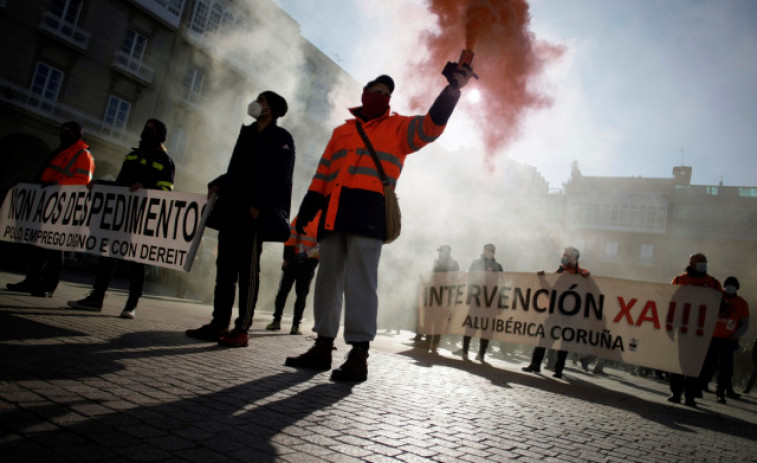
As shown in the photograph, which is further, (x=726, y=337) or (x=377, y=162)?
(x=726, y=337)

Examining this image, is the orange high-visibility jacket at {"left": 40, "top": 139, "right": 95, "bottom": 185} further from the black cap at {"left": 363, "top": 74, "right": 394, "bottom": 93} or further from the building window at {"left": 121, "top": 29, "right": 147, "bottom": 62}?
the building window at {"left": 121, "top": 29, "right": 147, "bottom": 62}

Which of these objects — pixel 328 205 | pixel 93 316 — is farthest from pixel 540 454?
pixel 93 316

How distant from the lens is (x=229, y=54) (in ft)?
91.0

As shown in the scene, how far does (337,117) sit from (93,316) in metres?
29.1

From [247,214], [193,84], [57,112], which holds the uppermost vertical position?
[193,84]

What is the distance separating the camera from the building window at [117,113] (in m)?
22.1

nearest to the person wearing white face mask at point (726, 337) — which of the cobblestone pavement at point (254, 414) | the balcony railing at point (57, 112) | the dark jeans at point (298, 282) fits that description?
the cobblestone pavement at point (254, 414)

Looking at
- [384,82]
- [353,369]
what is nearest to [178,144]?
[384,82]

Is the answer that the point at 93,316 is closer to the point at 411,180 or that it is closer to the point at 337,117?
the point at 411,180

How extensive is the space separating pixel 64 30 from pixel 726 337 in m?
25.6

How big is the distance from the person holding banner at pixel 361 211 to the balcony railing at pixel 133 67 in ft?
74.9

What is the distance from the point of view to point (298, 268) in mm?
7016

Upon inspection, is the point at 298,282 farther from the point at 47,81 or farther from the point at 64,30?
the point at 64,30

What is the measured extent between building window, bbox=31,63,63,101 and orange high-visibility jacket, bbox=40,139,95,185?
17.9m
